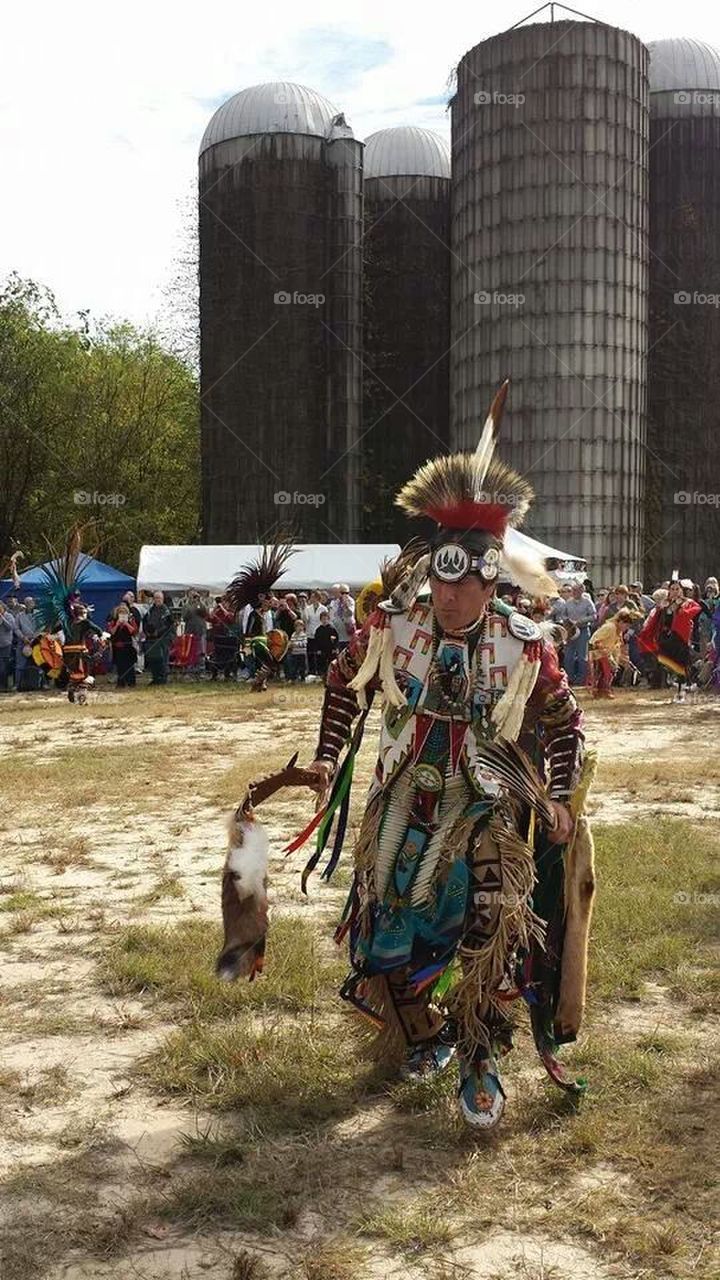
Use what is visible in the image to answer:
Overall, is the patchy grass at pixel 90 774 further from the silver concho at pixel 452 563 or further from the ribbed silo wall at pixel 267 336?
the ribbed silo wall at pixel 267 336

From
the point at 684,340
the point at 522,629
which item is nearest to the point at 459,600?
the point at 522,629

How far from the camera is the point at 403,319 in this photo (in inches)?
1328

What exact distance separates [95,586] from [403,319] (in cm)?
1411

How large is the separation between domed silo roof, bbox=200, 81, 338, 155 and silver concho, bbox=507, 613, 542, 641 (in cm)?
3027

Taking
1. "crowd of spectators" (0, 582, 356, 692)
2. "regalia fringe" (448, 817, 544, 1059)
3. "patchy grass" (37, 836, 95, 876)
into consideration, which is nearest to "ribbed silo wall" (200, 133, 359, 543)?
"crowd of spectators" (0, 582, 356, 692)

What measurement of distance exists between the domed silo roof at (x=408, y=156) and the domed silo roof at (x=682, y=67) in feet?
19.4

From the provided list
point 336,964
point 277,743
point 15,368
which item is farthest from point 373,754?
point 15,368

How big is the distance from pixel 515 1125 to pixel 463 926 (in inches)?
24.2

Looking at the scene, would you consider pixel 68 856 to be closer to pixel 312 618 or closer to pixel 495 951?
pixel 495 951

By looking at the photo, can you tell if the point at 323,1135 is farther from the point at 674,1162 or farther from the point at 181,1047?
the point at 674,1162

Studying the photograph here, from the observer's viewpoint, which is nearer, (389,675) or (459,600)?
(459,600)

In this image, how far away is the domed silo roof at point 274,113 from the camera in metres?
31.5

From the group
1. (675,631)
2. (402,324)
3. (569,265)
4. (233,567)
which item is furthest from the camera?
(402,324)

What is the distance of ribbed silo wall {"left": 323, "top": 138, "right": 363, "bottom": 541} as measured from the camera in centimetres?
3152
